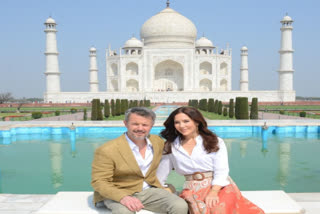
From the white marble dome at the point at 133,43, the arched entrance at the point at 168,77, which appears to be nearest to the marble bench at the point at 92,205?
the arched entrance at the point at 168,77

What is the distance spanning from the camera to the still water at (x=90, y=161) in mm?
4168

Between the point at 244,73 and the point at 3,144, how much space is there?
24541 millimetres

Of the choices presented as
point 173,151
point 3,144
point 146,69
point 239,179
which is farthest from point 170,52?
point 173,151

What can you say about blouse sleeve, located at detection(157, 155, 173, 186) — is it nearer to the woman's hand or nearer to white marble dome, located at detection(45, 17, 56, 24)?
the woman's hand

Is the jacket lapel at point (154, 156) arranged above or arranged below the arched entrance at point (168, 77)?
below

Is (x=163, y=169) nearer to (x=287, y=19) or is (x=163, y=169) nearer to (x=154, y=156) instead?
(x=154, y=156)

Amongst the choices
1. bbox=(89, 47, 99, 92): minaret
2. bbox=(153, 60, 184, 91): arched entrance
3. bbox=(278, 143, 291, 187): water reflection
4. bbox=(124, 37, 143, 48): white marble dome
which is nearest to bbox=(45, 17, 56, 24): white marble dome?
bbox=(89, 47, 99, 92): minaret

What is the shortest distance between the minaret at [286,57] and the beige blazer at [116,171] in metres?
26.0

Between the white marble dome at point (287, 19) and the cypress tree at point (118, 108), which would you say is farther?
the white marble dome at point (287, 19)

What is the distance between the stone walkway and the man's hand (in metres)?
0.89

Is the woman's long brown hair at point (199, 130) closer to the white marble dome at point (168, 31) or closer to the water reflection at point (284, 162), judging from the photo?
the water reflection at point (284, 162)

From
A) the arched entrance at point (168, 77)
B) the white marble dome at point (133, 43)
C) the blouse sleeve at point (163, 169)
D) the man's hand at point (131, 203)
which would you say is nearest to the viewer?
the man's hand at point (131, 203)

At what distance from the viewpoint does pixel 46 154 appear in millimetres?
6105

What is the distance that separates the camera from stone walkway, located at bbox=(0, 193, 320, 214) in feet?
7.70
